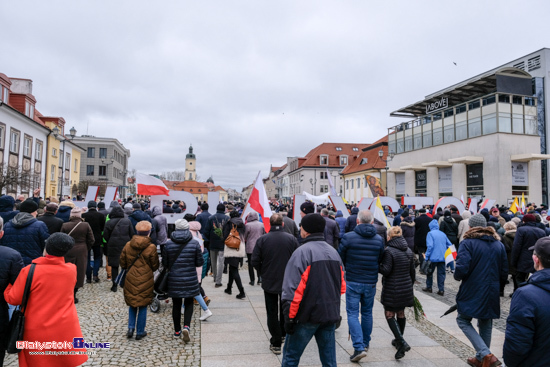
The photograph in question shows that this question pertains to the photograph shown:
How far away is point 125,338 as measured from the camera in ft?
18.6

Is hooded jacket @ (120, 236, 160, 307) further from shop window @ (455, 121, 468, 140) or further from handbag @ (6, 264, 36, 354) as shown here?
shop window @ (455, 121, 468, 140)

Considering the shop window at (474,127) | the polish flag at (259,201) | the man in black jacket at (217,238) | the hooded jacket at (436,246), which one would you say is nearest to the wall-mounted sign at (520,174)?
the shop window at (474,127)

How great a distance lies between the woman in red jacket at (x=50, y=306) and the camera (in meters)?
3.30

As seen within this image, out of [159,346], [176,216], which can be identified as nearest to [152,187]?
[176,216]

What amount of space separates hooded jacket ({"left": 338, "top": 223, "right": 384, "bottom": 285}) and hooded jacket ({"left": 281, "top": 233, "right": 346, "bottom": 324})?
1.48 m

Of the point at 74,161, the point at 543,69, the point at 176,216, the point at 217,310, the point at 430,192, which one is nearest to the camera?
the point at 217,310

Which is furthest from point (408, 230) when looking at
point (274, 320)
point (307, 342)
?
point (307, 342)

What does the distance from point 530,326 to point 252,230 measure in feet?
21.1

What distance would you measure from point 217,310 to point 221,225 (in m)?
2.47

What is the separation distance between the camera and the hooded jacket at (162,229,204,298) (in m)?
5.47

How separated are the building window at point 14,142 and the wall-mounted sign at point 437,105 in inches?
1571

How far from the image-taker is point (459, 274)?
4.73m

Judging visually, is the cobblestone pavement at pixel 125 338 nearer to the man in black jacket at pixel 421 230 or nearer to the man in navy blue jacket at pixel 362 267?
the man in navy blue jacket at pixel 362 267

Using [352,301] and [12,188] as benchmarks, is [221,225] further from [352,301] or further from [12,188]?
[12,188]
